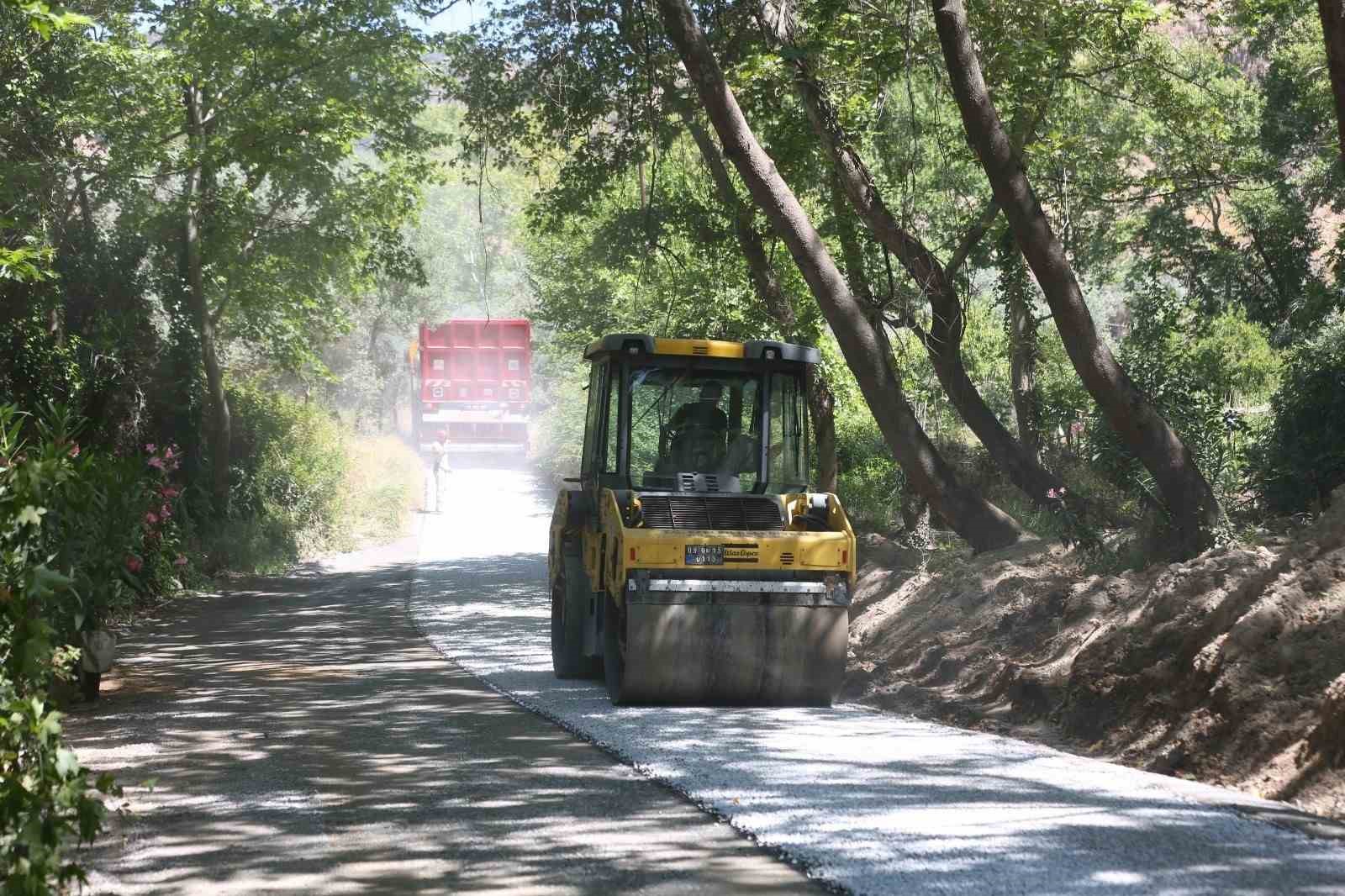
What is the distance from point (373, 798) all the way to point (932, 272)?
422 inches

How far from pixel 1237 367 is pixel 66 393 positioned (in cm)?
1898

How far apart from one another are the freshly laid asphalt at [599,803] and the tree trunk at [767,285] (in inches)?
313

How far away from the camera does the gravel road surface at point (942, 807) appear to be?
6.00m

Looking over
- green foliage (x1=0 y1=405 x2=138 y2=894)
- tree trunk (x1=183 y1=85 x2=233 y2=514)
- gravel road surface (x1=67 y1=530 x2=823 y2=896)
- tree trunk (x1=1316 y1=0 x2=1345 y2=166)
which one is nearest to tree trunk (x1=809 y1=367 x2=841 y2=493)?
gravel road surface (x1=67 y1=530 x2=823 y2=896)

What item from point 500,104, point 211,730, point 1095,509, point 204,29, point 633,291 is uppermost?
point 204,29

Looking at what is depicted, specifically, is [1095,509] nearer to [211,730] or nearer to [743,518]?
[743,518]

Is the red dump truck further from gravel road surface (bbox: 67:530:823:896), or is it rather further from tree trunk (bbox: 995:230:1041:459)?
gravel road surface (bbox: 67:530:823:896)

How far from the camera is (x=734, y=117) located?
15.5 m

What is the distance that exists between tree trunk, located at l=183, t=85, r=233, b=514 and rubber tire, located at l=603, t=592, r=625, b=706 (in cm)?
1641

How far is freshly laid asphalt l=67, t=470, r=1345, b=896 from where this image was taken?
6.19 meters

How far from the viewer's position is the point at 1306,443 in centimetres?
1446

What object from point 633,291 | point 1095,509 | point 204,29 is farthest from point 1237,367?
point 204,29

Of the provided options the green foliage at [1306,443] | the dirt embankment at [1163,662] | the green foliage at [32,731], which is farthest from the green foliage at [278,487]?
the green foliage at [32,731]

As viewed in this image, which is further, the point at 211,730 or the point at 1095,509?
the point at 1095,509
